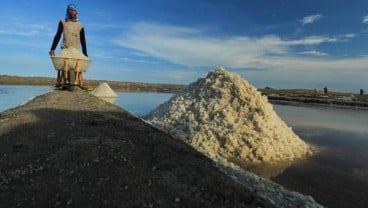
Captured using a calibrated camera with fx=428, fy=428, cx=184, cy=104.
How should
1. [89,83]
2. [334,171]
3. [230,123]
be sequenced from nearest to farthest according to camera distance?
Result: [334,171]
[230,123]
[89,83]

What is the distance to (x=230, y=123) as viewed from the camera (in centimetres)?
1153

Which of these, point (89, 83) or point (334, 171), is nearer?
point (334, 171)

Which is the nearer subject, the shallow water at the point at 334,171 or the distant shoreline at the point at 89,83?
the shallow water at the point at 334,171

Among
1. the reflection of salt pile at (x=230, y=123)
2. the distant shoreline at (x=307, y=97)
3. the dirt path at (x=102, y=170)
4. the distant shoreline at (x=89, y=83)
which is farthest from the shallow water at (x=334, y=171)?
the distant shoreline at (x=89, y=83)

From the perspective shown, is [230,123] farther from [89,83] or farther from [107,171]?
[89,83]

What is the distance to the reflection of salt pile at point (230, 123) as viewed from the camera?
10578mm

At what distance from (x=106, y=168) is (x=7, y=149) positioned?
1665mm

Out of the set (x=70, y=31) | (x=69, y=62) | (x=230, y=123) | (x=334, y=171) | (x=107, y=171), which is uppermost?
(x=70, y=31)

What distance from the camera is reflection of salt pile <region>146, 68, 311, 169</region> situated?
416 inches

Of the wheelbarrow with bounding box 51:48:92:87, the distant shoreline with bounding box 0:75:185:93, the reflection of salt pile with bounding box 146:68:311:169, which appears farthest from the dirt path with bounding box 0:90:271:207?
the distant shoreline with bounding box 0:75:185:93

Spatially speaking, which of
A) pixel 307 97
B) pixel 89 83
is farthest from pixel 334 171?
pixel 89 83

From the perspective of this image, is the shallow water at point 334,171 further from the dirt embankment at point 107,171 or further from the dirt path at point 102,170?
the dirt path at point 102,170

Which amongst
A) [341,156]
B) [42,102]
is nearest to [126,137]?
[42,102]

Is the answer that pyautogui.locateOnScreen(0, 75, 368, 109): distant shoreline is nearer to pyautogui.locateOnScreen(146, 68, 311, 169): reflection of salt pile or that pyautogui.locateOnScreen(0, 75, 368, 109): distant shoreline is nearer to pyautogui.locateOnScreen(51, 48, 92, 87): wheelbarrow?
pyautogui.locateOnScreen(146, 68, 311, 169): reflection of salt pile
